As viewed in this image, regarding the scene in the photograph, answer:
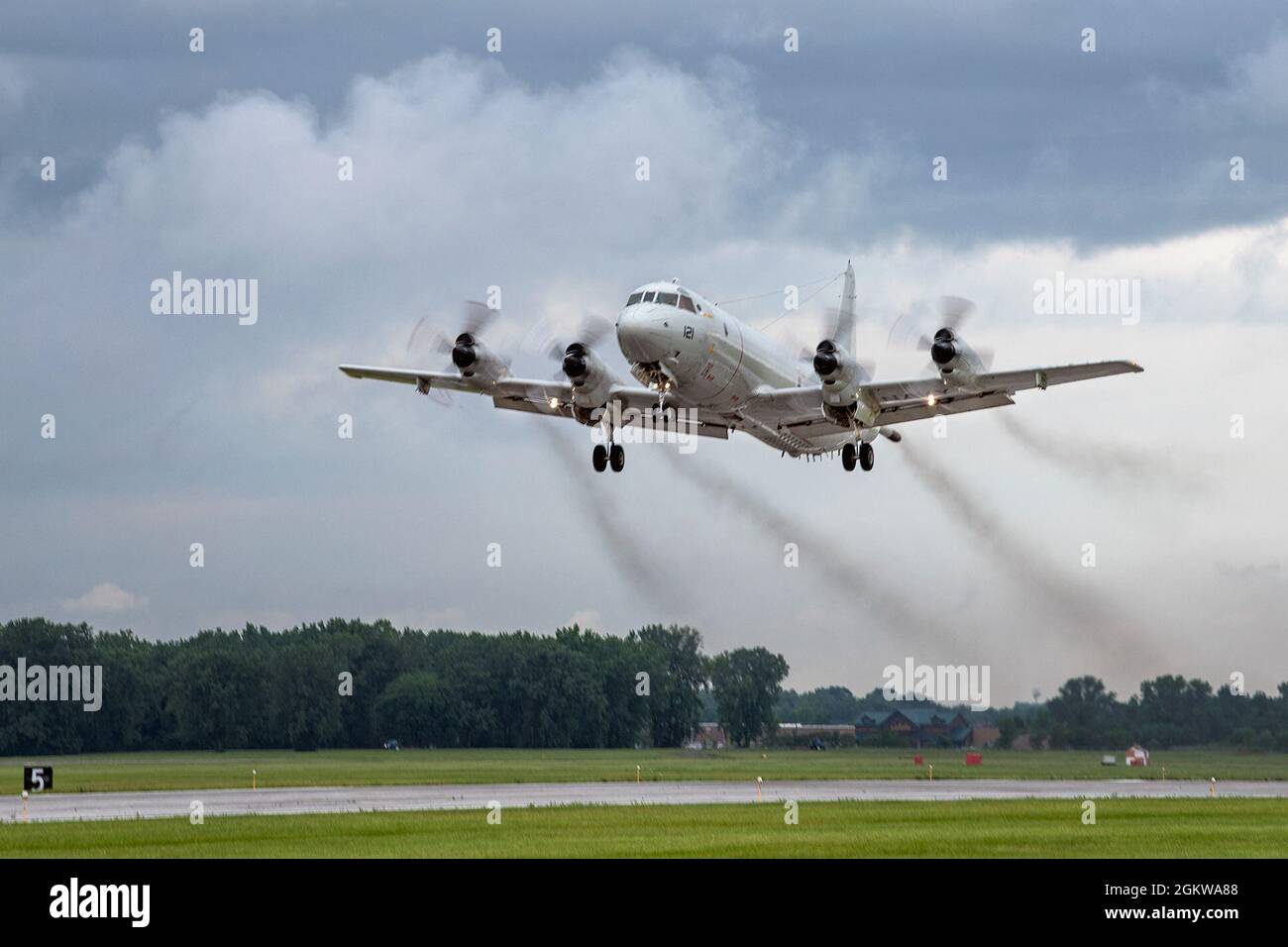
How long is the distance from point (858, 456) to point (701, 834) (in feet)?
50.3

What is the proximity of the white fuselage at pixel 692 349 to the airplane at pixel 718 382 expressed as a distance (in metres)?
0.04

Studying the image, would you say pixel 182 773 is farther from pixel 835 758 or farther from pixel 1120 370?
pixel 1120 370

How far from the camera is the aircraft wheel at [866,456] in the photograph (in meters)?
53.0

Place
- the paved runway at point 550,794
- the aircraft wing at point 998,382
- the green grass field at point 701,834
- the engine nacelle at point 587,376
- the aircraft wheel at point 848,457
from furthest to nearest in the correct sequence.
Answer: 1. the paved runway at point 550,794
2. the aircraft wheel at point 848,457
3. the engine nacelle at point 587,376
4. the aircraft wing at point 998,382
5. the green grass field at point 701,834

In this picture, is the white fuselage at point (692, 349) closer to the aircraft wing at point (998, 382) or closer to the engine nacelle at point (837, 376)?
the engine nacelle at point (837, 376)

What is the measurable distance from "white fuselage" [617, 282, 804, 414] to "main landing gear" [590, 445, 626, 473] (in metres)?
2.98

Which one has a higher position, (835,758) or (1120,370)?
(1120,370)

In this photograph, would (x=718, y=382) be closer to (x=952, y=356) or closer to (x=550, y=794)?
(x=952, y=356)

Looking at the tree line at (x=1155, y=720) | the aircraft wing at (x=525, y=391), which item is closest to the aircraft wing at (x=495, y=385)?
the aircraft wing at (x=525, y=391)

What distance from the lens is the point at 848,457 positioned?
52.9 metres

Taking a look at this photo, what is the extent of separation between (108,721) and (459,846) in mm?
103110

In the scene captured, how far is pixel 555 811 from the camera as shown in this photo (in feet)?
168
